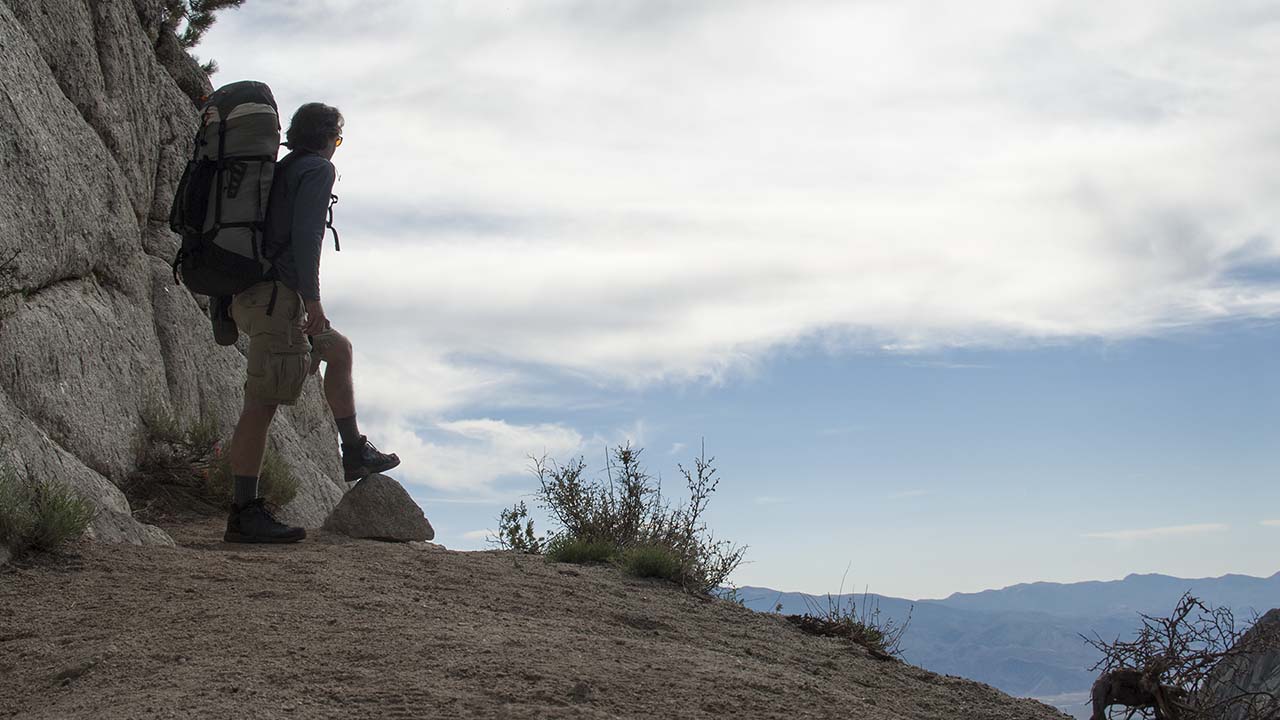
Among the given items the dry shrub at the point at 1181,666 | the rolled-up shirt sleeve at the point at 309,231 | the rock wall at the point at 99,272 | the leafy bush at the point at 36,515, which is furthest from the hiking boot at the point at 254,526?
the dry shrub at the point at 1181,666

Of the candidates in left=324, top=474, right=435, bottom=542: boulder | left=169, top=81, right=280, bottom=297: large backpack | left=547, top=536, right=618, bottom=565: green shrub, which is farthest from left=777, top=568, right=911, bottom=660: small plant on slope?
left=169, top=81, right=280, bottom=297: large backpack

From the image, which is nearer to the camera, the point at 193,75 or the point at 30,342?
the point at 30,342

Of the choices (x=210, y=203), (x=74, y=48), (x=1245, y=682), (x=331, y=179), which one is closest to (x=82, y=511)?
(x=210, y=203)

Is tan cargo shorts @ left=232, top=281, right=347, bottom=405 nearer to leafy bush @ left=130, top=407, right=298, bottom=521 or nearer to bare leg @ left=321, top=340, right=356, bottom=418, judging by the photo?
bare leg @ left=321, top=340, right=356, bottom=418

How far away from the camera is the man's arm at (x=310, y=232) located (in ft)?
19.5

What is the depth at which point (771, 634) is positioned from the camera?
5805mm

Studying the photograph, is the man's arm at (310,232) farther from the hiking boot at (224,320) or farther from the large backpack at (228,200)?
the hiking boot at (224,320)

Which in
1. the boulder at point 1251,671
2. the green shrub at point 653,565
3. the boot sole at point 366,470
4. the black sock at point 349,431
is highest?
the black sock at point 349,431

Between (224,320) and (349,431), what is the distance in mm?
1099

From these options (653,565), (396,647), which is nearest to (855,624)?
(653,565)

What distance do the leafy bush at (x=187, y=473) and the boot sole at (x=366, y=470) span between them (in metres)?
1.24

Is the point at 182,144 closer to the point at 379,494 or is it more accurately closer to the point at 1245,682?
the point at 379,494

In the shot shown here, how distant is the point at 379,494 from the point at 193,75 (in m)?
6.83

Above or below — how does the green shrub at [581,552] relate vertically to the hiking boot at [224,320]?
below
